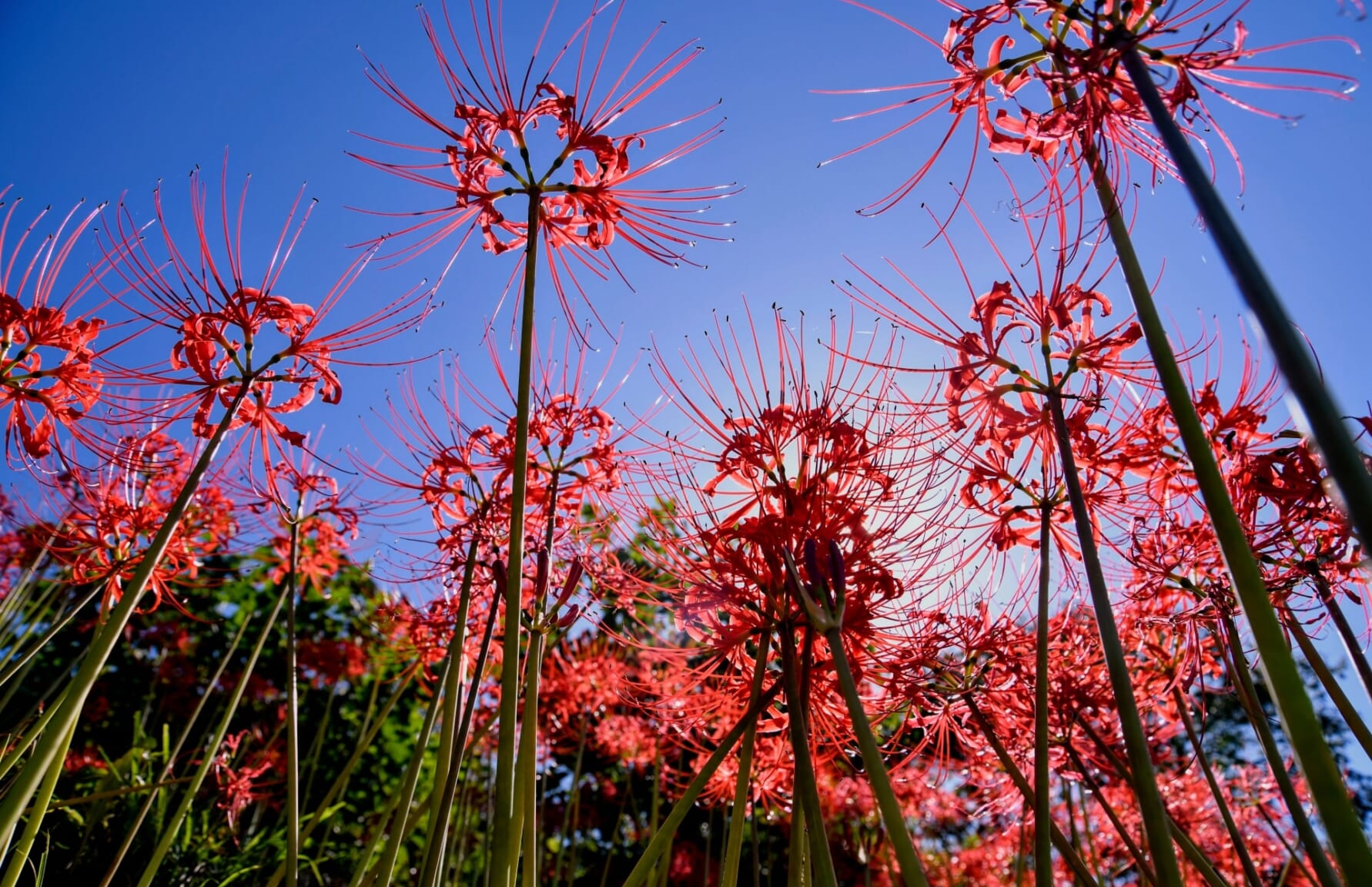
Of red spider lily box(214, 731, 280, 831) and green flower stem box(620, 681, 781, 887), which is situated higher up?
red spider lily box(214, 731, 280, 831)

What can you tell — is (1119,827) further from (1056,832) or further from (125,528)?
(125,528)

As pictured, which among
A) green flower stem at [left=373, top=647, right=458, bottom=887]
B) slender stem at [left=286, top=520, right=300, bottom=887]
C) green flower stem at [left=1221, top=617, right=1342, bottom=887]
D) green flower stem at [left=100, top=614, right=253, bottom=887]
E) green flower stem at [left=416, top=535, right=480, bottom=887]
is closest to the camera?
green flower stem at [left=1221, top=617, right=1342, bottom=887]

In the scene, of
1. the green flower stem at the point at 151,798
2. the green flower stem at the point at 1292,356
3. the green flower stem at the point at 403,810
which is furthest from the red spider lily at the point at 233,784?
the green flower stem at the point at 1292,356

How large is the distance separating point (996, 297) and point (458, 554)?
1.89 metres

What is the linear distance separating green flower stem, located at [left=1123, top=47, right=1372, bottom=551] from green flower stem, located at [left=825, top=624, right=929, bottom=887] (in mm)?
496

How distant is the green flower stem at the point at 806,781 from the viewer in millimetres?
1309

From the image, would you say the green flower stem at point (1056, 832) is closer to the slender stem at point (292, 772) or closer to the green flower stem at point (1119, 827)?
the green flower stem at point (1119, 827)

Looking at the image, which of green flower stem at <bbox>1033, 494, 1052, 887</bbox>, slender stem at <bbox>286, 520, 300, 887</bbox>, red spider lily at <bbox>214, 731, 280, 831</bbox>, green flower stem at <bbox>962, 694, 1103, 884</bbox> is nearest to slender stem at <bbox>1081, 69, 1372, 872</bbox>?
green flower stem at <bbox>1033, 494, 1052, 887</bbox>

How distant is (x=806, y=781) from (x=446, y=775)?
2.56 ft

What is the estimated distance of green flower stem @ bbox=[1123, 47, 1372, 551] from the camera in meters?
0.92

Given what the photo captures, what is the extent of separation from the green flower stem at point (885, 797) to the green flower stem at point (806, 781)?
114mm

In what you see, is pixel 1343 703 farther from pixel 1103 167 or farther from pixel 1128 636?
pixel 1103 167

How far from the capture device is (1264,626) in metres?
1.10

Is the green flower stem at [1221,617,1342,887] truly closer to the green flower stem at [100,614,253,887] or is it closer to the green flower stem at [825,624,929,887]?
the green flower stem at [825,624,929,887]
